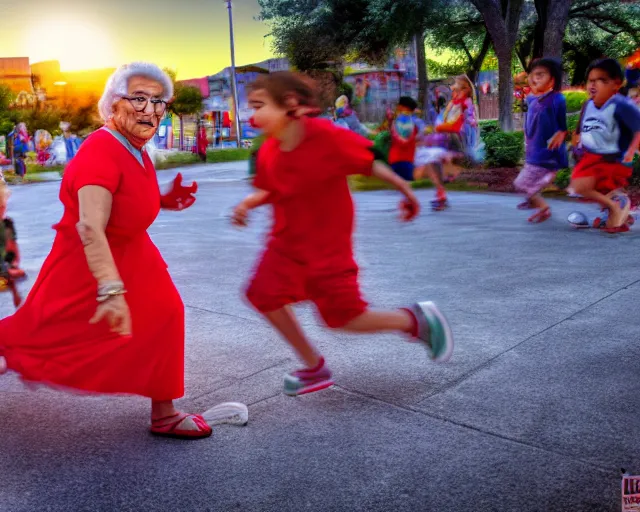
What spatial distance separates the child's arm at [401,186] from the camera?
10.8 feet

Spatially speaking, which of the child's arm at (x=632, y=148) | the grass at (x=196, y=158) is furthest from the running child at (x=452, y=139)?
the grass at (x=196, y=158)

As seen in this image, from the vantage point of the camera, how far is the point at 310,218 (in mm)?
3227

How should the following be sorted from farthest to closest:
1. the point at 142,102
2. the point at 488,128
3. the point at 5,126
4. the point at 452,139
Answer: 1. the point at 5,126
2. the point at 488,128
3. the point at 452,139
4. the point at 142,102

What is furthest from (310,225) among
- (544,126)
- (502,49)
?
(502,49)

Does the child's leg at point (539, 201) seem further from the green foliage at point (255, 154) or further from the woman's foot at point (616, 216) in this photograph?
the green foliage at point (255, 154)

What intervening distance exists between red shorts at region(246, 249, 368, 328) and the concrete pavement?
50 centimetres

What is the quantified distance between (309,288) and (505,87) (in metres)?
17.2

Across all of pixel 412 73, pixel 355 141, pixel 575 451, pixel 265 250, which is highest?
pixel 412 73

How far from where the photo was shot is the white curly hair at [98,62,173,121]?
3.01 metres

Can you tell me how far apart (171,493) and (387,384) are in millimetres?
1362

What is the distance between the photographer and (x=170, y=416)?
3225mm

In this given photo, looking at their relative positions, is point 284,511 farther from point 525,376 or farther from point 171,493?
point 525,376

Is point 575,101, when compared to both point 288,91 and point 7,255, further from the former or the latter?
point 288,91

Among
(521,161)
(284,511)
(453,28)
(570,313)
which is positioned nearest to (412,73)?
(453,28)
